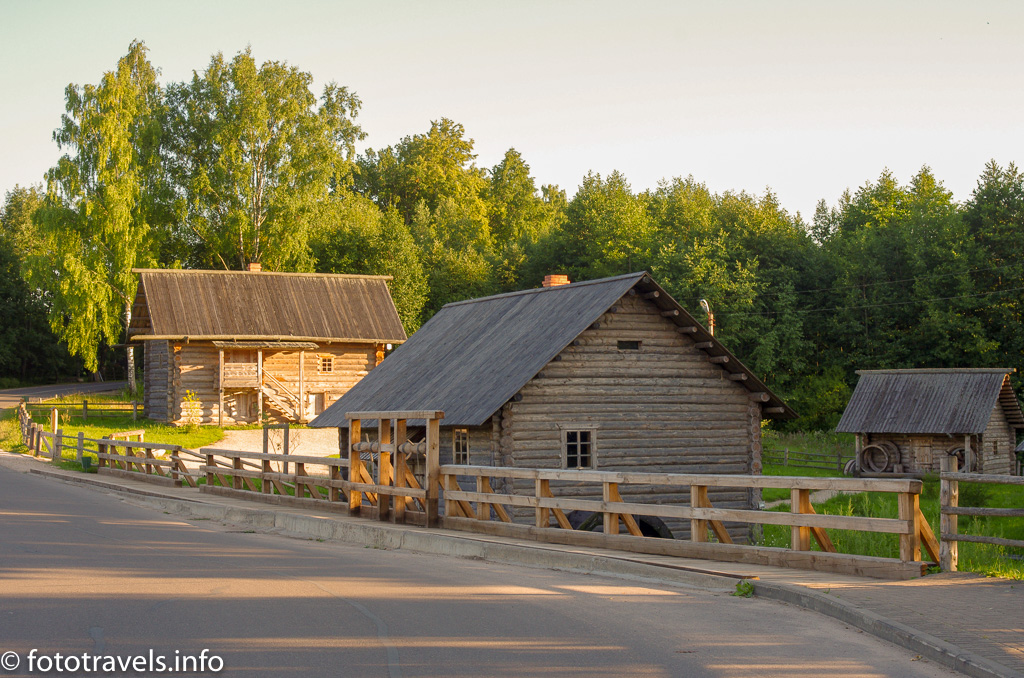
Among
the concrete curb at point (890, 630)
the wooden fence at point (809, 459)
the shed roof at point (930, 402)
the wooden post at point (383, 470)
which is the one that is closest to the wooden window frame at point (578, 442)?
the wooden post at point (383, 470)

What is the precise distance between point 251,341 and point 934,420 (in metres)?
30.3

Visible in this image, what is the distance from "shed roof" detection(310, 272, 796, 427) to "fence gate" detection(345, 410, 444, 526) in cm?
529

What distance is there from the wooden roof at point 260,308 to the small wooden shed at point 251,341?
0.16 feet

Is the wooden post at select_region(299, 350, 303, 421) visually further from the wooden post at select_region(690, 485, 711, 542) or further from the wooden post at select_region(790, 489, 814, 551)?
the wooden post at select_region(790, 489, 814, 551)

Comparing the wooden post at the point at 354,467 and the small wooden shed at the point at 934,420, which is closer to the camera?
the wooden post at the point at 354,467

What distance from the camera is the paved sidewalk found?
7.48m

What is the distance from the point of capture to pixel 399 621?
870 centimetres

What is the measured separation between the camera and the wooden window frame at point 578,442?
24.2 metres

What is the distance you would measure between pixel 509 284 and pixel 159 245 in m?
22.3

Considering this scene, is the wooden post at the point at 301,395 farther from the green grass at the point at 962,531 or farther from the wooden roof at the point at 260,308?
the green grass at the point at 962,531

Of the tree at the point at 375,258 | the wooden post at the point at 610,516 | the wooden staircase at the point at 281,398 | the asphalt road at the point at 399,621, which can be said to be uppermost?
the tree at the point at 375,258

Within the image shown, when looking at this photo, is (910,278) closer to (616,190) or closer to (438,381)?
(616,190)

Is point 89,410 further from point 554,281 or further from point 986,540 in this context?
point 986,540

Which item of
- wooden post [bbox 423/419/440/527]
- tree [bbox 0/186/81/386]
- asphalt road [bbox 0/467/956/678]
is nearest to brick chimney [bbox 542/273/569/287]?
wooden post [bbox 423/419/440/527]
